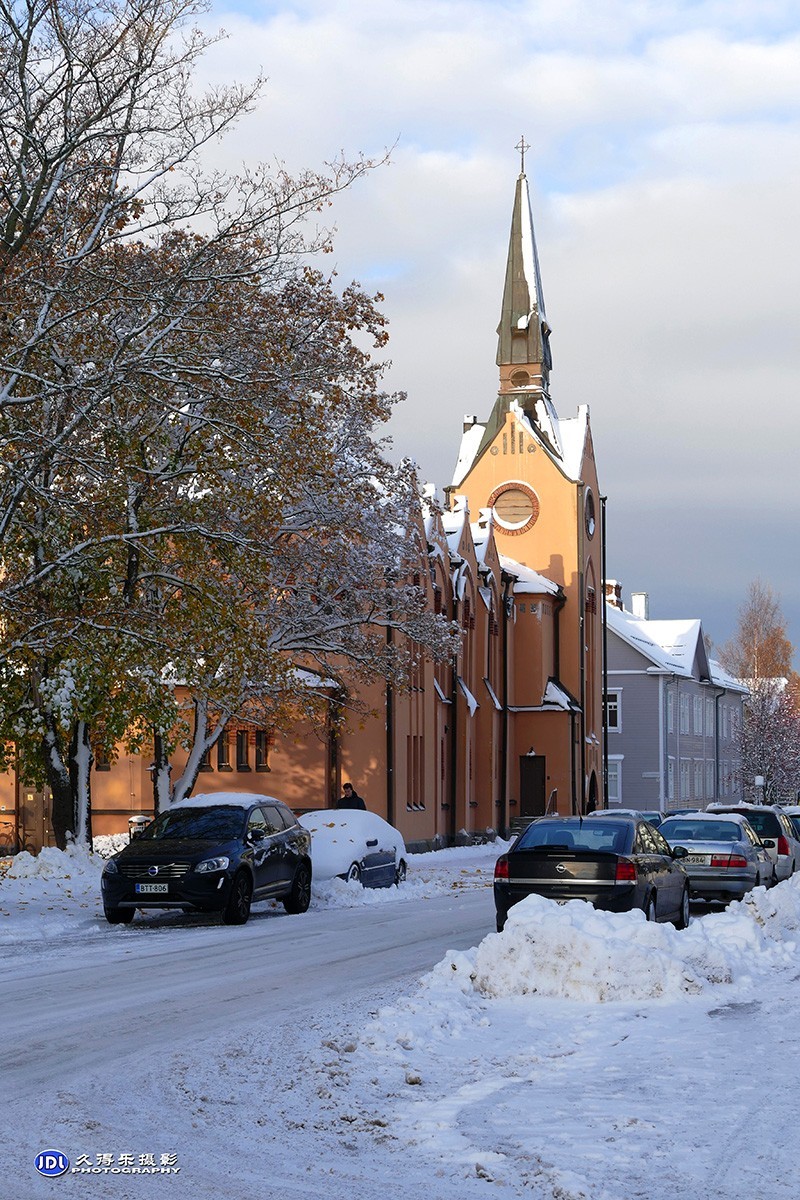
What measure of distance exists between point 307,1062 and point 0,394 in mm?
11822

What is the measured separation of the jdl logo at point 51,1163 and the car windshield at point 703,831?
52.0 feet

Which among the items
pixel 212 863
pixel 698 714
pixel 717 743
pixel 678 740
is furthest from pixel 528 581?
pixel 212 863

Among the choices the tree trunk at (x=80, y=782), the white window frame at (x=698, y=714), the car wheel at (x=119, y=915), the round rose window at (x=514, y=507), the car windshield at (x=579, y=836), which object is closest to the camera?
the car windshield at (x=579, y=836)

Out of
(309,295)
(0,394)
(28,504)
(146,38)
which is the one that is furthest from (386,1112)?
Result: (309,295)

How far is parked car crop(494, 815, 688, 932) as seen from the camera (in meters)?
15.2

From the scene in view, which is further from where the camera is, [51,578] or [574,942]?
[51,578]

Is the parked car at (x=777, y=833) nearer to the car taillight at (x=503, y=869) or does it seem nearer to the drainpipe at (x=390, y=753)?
the car taillight at (x=503, y=869)

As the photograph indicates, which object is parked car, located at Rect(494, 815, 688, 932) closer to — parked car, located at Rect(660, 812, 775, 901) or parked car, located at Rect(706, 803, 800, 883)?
parked car, located at Rect(660, 812, 775, 901)

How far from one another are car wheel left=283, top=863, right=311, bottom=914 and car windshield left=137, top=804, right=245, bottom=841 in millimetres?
1544

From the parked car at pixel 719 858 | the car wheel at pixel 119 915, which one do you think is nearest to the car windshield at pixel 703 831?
the parked car at pixel 719 858

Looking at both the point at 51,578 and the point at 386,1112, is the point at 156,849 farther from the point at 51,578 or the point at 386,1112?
the point at 386,1112

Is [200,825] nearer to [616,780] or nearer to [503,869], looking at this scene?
[503,869]

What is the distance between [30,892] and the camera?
2331 cm

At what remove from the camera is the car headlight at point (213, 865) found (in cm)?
1886
